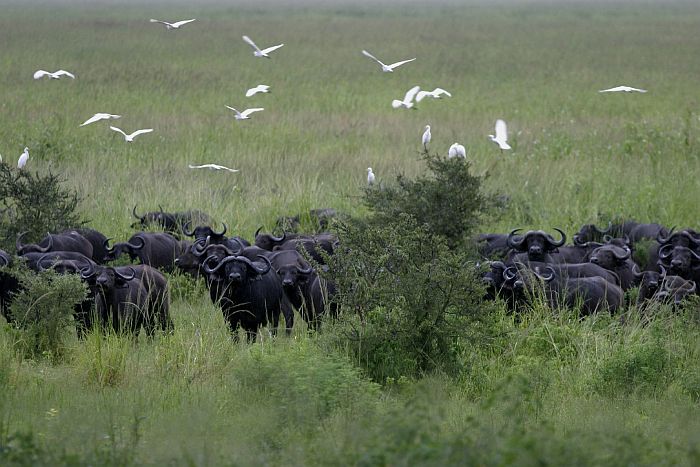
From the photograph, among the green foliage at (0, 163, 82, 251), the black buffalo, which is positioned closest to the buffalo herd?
the black buffalo

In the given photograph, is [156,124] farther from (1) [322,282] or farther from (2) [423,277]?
(2) [423,277]

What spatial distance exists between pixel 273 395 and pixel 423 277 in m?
2.11

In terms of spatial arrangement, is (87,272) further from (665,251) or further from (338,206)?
(338,206)

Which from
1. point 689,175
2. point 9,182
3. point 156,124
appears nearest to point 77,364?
point 9,182

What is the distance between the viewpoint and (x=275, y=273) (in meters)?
10.8

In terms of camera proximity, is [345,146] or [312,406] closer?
[312,406]

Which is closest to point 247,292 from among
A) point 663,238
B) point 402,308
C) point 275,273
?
point 275,273

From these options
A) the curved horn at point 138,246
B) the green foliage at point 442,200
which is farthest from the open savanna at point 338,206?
the green foliage at point 442,200

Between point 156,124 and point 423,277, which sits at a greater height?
point 423,277

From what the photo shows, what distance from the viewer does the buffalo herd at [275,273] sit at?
10258mm

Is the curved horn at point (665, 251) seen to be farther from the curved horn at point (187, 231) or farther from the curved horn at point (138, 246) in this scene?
the curved horn at point (138, 246)

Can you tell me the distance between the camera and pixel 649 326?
9797 millimetres

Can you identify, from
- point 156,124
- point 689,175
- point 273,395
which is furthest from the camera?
point 156,124

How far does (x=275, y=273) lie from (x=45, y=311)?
95.8 inches
